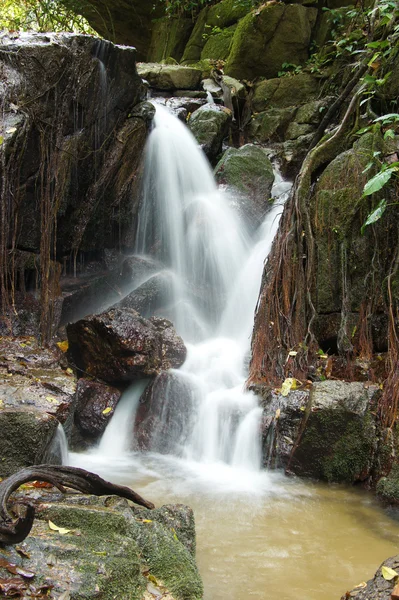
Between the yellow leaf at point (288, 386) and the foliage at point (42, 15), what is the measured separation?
12416 millimetres

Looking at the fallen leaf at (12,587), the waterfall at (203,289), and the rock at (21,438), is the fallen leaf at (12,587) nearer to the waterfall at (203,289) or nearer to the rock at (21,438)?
the rock at (21,438)

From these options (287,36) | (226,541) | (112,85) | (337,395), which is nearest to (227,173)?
(112,85)

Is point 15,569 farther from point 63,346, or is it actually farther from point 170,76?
point 170,76

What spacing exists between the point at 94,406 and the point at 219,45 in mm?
10700

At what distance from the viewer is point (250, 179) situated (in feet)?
30.7

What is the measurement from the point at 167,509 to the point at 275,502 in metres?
1.54

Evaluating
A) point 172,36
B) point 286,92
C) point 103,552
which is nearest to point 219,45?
point 172,36

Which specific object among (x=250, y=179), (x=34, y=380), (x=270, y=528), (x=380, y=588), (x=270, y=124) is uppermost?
(x=270, y=124)

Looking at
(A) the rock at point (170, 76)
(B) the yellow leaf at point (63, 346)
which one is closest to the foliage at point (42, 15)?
(A) the rock at point (170, 76)

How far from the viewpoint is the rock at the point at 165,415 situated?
5652 millimetres

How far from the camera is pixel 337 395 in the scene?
4.88 metres

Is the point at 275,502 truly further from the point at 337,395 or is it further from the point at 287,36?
the point at 287,36

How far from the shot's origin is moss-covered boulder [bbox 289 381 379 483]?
4.79 m

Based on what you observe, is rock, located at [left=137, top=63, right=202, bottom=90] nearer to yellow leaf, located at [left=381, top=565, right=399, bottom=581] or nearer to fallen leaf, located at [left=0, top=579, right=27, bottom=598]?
yellow leaf, located at [left=381, top=565, right=399, bottom=581]
